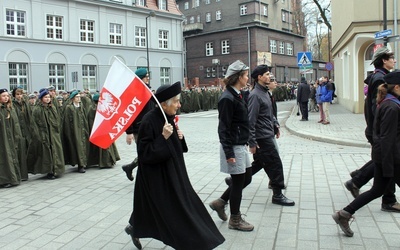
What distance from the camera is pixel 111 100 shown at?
3.69 meters

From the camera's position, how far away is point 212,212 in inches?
208

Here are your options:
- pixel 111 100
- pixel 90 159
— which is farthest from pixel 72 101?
pixel 111 100

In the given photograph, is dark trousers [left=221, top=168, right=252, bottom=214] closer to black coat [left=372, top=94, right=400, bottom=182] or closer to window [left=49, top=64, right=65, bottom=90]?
black coat [left=372, top=94, right=400, bottom=182]

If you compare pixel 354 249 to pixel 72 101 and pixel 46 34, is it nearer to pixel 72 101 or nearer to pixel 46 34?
pixel 72 101

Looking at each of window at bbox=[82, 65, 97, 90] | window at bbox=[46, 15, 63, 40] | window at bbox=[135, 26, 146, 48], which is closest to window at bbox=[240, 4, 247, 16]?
window at bbox=[135, 26, 146, 48]

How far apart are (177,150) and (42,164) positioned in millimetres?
5170

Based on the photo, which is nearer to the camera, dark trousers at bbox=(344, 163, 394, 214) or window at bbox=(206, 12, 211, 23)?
dark trousers at bbox=(344, 163, 394, 214)

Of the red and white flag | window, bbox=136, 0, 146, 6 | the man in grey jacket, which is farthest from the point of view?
window, bbox=136, 0, 146, 6

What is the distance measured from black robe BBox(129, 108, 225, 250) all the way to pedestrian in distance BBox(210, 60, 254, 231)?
0.94m

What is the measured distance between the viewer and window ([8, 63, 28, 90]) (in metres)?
29.9

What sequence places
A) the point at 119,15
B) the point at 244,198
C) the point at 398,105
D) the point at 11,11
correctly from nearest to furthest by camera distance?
the point at 398,105 < the point at 244,198 < the point at 11,11 < the point at 119,15

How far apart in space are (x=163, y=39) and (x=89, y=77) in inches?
414

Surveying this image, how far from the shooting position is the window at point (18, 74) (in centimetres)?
2986

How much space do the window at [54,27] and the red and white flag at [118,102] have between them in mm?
31446
